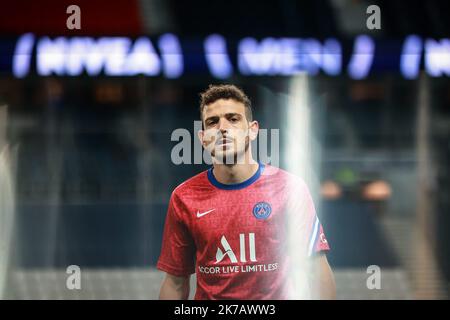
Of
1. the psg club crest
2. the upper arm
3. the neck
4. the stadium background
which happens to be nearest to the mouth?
the neck

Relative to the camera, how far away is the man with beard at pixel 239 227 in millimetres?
7488

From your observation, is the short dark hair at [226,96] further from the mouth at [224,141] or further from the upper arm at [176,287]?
the upper arm at [176,287]

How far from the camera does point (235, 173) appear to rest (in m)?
7.64

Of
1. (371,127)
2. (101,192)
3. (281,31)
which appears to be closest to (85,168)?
(101,192)

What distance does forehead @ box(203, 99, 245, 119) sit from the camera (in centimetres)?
755

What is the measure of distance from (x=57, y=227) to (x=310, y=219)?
5167 millimetres

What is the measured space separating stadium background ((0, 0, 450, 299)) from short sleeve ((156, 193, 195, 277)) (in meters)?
3.02

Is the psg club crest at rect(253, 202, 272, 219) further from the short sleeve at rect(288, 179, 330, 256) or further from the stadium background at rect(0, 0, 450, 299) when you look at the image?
the stadium background at rect(0, 0, 450, 299)

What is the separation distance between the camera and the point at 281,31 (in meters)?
11.5
